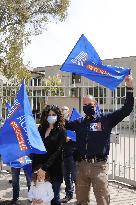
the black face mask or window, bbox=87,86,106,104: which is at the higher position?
window, bbox=87,86,106,104

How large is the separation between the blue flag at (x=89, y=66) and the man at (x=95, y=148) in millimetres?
1108

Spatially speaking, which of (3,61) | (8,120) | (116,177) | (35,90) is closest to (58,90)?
(35,90)

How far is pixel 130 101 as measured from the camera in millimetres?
4922

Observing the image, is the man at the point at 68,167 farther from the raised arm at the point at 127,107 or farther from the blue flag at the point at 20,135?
the raised arm at the point at 127,107

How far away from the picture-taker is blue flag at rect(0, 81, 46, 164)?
16.3 ft

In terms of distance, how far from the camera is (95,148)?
5062mm

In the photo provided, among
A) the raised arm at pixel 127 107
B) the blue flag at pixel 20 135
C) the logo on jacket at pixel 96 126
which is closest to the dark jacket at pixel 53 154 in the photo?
the blue flag at pixel 20 135

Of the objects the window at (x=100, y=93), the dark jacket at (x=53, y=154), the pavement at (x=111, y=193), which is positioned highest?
the window at (x=100, y=93)

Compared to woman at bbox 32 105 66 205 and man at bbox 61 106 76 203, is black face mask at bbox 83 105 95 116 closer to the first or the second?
woman at bbox 32 105 66 205

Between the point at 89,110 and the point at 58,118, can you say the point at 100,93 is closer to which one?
the point at 58,118

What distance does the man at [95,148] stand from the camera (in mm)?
4941

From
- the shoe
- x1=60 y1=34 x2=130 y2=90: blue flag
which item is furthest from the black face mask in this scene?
the shoe

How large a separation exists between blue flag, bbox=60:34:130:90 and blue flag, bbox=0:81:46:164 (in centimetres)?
123

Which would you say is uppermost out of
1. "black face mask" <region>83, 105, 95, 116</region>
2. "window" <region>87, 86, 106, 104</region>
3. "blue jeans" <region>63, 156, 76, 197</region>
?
"window" <region>87, 86, 106, 104</region>
